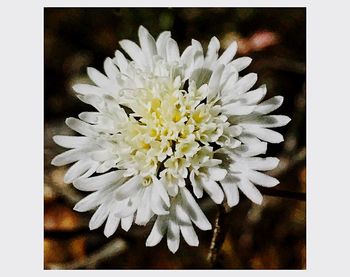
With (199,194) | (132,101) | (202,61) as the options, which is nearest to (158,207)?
(199,194)

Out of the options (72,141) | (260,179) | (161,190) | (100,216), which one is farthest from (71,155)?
(260,179)

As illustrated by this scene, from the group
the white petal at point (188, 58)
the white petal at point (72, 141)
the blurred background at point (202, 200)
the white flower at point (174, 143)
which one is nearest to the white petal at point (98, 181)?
the white flower at point (174, 143)

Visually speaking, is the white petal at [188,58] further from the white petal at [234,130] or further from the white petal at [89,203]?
the white petal at [89,203]

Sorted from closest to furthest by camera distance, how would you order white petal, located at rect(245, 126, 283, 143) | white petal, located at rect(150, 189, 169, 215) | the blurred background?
white petal, located at rect(150, 189, 169, 215) < white petal, located at rect(245, 126, 283, 143) < the blurred background

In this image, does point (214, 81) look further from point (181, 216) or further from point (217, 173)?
point (181, 216)

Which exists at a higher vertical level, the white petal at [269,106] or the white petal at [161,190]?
the white petal at [269,106]

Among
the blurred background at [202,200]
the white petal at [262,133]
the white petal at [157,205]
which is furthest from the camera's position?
the blurred background at [202,200]

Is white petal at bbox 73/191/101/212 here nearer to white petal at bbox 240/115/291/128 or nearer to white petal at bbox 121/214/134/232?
white petal at bbox 121/214/134/232

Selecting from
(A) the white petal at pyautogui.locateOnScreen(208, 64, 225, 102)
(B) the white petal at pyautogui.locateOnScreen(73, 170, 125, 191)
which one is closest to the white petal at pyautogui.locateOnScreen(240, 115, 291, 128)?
(A) the white petal at pyautogui.locateOnScreen(208, 64, 225, 102)
